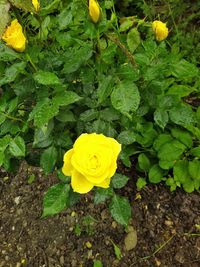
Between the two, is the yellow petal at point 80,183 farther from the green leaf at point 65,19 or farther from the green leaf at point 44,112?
the green leaf at point 65,19

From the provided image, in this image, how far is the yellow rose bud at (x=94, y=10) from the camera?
117 centimetres

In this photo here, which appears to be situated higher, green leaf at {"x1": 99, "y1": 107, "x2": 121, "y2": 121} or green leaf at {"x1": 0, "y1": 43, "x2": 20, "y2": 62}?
green leaf at {"x1": 0, "y1": 43, "x2": 20, "y2": 62}

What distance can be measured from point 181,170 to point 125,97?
668 mm

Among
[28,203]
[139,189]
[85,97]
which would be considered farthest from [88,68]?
[28,203]

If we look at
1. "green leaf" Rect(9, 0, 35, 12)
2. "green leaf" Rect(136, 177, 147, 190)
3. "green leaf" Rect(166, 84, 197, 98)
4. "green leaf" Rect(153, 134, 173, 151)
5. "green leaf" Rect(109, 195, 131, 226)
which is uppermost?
"green leaf" Rect(9, 0, 35, 12)

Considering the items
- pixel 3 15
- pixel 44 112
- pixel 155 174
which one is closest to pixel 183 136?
pixel 155 174

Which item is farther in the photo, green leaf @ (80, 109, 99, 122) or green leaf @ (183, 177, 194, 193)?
green leaf @ (183, 177, 194, 193)

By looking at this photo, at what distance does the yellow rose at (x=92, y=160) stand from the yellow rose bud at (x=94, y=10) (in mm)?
333

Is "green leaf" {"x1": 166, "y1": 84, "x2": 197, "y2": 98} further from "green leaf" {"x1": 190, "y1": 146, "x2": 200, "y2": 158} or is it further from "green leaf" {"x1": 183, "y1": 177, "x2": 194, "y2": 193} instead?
"green leaf" {"x1": 183, "y1": 177, "x2": 194, "y2": 193}

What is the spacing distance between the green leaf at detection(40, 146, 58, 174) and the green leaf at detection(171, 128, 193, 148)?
0.63 m

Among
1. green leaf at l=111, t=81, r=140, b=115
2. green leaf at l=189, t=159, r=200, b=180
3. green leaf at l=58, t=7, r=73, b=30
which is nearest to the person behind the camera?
green leaf at l=111, t=81, r=140, b=115

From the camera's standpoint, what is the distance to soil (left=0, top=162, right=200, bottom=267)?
1.80m

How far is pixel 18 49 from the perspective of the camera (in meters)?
1.24

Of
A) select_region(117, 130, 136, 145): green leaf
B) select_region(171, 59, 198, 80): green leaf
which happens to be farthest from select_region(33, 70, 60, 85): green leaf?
select_region(171, 59, 198, 80): green leaf
